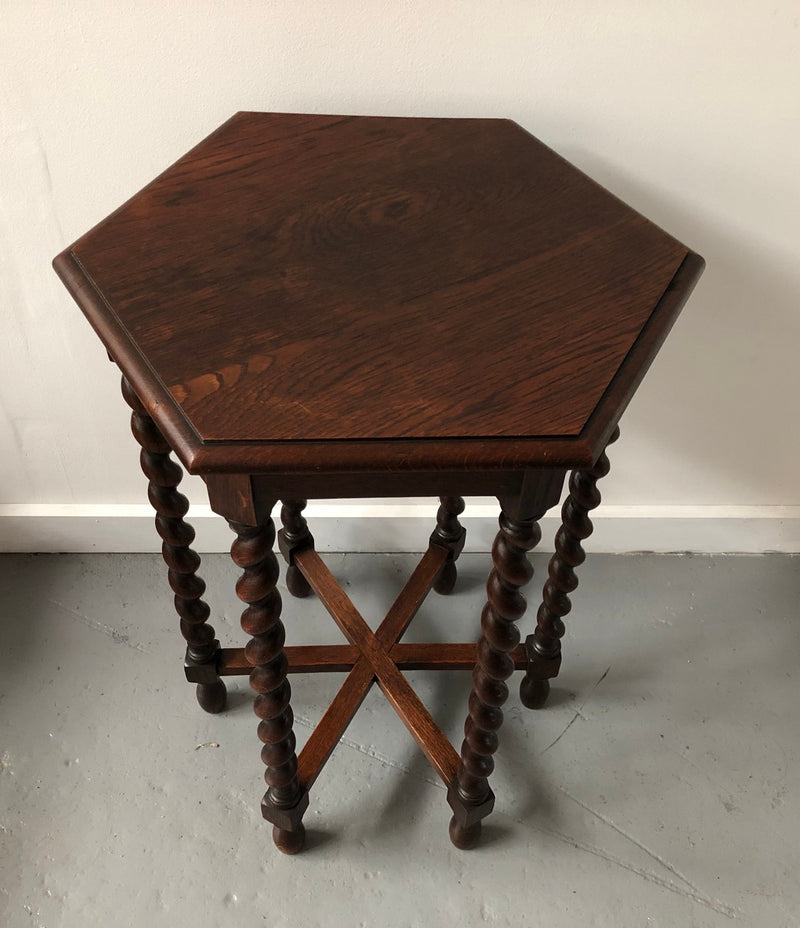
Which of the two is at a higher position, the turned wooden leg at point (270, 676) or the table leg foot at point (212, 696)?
the turned wooden leg at point (270, 676)

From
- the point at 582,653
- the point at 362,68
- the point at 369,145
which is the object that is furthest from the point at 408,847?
the point at 362,68

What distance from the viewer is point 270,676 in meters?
0.95

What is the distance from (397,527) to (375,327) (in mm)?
860

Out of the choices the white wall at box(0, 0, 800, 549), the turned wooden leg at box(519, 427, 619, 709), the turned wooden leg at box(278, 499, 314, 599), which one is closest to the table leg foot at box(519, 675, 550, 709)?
the turned wooden leg at box(519, 427, 619, 709)

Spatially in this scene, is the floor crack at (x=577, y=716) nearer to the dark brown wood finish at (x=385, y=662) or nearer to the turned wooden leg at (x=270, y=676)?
the dark brown wood finish at (x=385, y=662)

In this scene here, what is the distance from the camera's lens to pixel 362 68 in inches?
42.8

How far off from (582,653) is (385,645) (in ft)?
1.32

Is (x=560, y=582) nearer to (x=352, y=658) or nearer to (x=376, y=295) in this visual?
(x=352, y=658)

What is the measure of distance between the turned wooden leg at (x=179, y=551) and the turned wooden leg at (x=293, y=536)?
21 centimetres

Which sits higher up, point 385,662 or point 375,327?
A: point 375,327

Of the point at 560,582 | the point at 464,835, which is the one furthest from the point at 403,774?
the point at 560,582

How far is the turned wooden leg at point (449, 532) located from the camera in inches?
55.1

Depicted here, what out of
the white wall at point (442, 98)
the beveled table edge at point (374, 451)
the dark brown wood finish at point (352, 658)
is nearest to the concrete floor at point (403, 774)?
the dark brown wood finish at point (352, 658)

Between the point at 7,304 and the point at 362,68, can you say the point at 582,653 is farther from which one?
the point at 7,304
